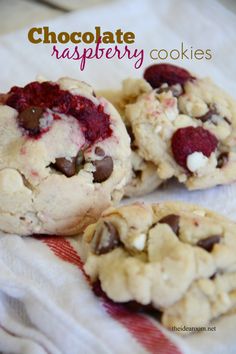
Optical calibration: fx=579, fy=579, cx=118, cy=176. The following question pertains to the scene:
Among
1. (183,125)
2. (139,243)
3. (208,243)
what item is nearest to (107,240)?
(139,243)

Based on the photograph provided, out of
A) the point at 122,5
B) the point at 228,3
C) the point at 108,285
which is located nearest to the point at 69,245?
the point at 108,285

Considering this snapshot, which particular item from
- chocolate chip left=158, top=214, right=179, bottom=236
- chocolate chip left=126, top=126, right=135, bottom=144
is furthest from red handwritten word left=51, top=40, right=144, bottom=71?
chocolate chip left=158, top=214, right=179, bottom=236

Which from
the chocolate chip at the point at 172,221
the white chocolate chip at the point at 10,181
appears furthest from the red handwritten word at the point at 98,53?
the chocolate chip at the point at 172,221

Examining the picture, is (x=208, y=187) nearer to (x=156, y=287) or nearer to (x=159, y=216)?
(x=159, y=216)

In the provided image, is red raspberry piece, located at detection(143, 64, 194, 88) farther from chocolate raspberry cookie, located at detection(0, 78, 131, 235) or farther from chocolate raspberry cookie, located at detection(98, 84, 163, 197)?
chocolate raspberry cookie, located at detection(0, 78, 131, 235)

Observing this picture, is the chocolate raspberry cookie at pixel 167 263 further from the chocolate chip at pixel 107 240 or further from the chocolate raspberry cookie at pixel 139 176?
the chocolate raspberry cookie at pixel 139 176

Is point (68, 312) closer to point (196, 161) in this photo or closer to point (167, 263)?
point (167, 263)
